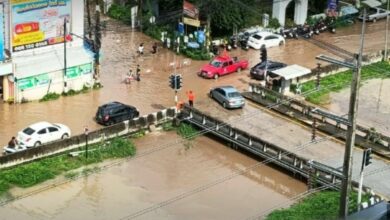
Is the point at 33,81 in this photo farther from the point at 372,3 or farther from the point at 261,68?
the point at 372,3

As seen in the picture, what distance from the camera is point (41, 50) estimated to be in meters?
45.7

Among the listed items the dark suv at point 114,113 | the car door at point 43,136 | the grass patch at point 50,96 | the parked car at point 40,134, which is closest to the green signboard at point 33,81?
the grass patch at point 50,96

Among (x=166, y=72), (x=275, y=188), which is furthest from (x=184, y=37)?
(x=275, y=188)

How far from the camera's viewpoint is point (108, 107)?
41906mm

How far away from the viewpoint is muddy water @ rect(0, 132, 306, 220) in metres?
34.0

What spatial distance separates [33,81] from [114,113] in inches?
212

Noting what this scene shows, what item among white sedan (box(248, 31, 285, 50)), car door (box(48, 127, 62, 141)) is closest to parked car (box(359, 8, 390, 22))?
white sedan (box(248, 31, 285, 50))

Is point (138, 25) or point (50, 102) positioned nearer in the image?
point (50, 102)

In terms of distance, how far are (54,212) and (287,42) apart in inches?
1100

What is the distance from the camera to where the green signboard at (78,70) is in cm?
4584

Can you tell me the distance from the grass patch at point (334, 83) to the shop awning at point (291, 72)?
43.0 inches

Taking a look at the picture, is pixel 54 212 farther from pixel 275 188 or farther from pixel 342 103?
pixel 342 103

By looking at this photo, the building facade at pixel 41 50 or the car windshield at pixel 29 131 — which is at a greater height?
the building facade at pixel 41 50

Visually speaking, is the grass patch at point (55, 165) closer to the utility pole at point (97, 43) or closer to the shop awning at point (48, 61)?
the shop awning at point (48, 61)
